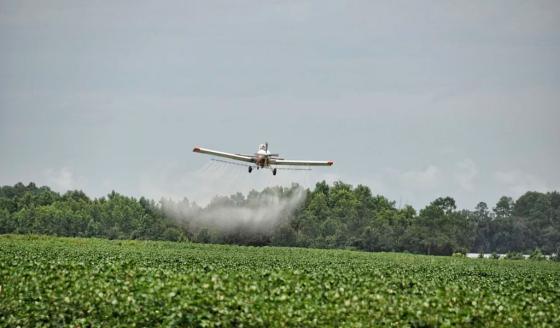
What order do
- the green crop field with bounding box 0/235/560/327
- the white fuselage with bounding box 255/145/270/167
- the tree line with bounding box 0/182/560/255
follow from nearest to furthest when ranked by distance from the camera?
the green crop field with bounding box 0/235/560/327 → the white fuselage with bounding box 255/145/270/167 → the tree line with bounding box 0/182/560/255

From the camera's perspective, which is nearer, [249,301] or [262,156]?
[249,301]

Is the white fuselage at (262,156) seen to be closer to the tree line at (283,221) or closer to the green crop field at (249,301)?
the green crop field at (249,301)

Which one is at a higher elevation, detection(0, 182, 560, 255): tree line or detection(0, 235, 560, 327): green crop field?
detection(0, 182, 560, 255): tree line

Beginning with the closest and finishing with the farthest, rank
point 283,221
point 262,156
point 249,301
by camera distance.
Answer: point 249,301
point 262,156
point 283,221

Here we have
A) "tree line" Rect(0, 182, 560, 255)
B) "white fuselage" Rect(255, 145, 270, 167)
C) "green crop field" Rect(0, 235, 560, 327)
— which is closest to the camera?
"green crop field" Rect(0, 235, 560, 327)

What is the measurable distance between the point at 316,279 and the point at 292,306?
3605mm

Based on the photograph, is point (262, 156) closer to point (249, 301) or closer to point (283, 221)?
point (249, 301)

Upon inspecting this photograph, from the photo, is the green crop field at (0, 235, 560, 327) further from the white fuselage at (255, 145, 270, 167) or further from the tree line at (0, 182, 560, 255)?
the tree line at (0, 182, 560, 255)

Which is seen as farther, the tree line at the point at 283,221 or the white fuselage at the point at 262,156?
the tree line at the point at 283,221

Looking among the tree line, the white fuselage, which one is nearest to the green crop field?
the white fuselage

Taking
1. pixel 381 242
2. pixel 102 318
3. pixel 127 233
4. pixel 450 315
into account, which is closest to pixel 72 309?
pixel 102 318

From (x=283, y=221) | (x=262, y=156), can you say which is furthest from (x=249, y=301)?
(x=283, y=221)

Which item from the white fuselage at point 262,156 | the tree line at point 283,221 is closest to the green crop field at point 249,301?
the white fuselage at point 262,156

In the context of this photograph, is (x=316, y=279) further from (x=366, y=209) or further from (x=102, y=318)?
(x=366, y=209)
